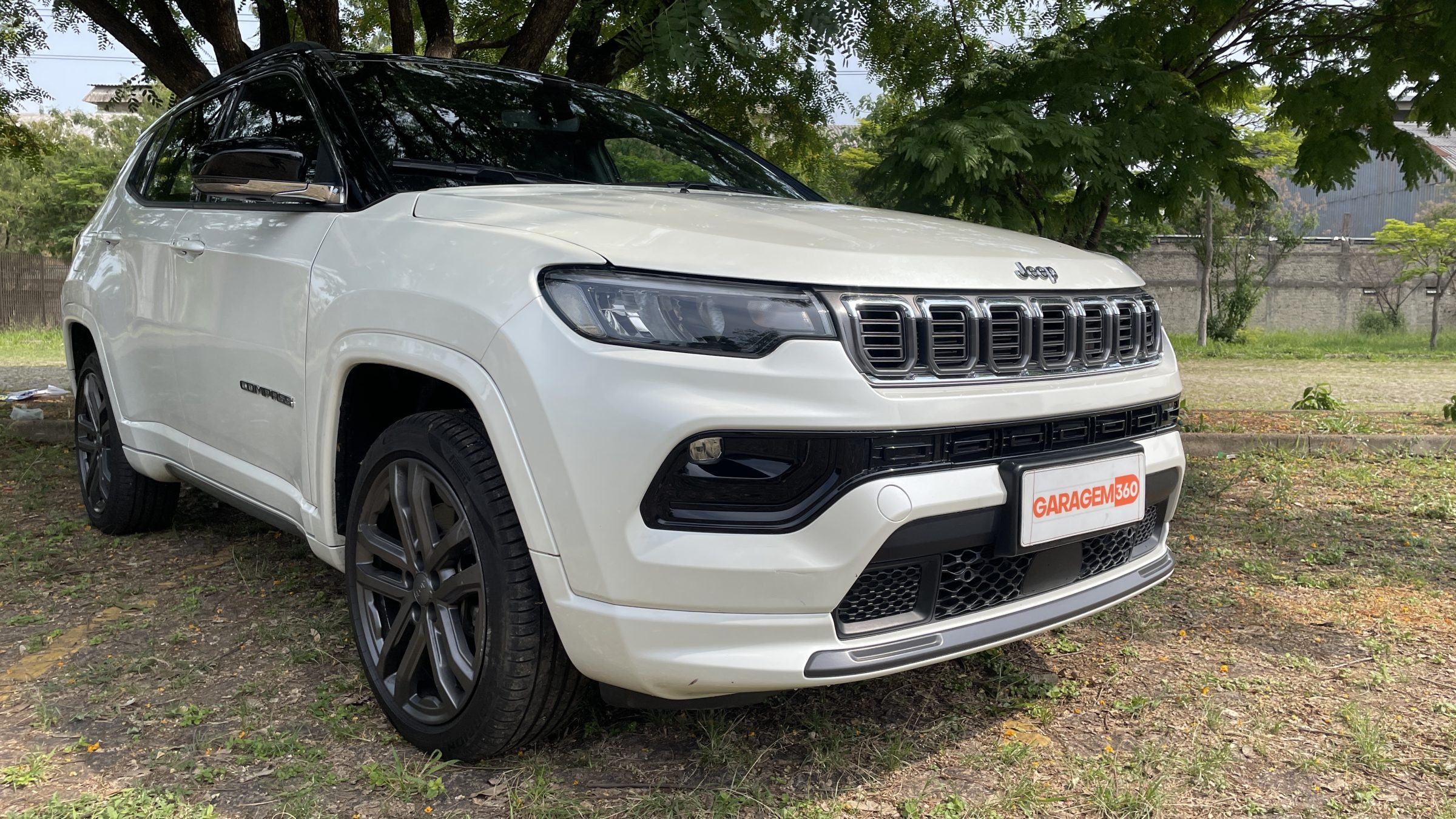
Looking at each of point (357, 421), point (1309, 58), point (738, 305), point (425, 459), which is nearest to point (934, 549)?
point (738, 305)

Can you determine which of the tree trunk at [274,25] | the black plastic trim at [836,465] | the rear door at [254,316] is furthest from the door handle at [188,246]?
the tree trunk at [274,25]

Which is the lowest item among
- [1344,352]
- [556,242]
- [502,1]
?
[1344,352]

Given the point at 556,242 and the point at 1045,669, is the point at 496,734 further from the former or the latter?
the point at 1045,669

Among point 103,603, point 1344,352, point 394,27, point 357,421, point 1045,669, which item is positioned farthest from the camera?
point 1344,352

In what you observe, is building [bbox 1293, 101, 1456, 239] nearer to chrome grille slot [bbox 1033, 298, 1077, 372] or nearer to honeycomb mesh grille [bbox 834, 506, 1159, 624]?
chrome grille slot [bbox 1033, 298, 1077, 372]

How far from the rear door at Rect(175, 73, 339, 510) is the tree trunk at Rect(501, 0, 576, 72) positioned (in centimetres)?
315

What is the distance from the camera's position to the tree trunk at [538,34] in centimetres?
639

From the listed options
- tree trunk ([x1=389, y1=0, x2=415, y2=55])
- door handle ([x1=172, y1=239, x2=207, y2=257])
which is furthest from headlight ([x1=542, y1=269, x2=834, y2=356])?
tree trunk ([x1=389, y1=0, x2=415, y2=55])

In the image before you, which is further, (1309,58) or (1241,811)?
(1309,58)

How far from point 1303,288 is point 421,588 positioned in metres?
25.0

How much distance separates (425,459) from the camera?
89.9 inches

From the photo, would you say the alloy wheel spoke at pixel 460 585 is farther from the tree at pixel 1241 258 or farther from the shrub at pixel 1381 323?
the shrub at pixel 1381 323

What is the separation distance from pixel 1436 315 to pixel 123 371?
21.8 meters

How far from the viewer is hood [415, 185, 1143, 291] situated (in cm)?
201
